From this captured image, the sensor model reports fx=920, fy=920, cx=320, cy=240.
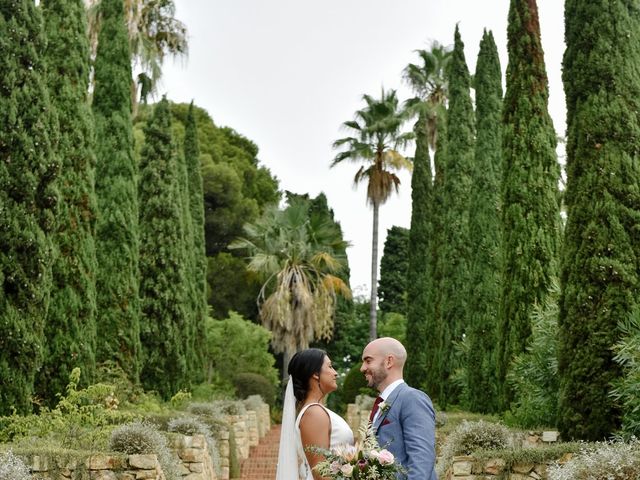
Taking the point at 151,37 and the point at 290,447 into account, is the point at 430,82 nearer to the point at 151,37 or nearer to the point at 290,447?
the point at 151,37

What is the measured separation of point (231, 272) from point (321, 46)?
21116 millimetres

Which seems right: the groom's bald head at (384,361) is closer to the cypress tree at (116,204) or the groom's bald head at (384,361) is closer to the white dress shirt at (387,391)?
the white dress shirt at (387,391)

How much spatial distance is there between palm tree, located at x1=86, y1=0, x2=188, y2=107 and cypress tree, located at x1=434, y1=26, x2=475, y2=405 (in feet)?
31.1

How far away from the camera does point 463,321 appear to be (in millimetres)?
20062

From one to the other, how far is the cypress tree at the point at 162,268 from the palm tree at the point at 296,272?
1014 centimetres

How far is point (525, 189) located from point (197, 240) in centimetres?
1538

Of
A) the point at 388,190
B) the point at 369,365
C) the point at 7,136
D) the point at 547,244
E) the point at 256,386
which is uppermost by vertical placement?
the point at 388,190

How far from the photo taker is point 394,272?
141 ft

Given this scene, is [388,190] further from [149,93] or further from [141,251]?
[141,251]

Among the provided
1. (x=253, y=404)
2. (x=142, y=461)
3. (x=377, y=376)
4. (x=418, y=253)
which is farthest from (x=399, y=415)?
(x=418, y=253)

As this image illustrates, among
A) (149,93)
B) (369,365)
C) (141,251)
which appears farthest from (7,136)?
(149,93)

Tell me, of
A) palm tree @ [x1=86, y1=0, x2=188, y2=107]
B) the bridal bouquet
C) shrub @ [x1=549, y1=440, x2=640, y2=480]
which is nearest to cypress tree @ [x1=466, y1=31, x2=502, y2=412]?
shrub @ [x1=549, y1=440, x2=640, y2=480]

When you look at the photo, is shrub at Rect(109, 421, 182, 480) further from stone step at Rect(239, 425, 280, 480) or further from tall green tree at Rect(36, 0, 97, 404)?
stone step at Rect(239, 425, 280, 480)

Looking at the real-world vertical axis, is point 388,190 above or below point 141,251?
above
